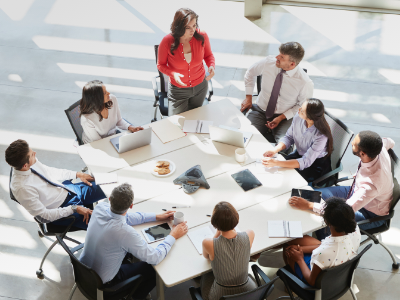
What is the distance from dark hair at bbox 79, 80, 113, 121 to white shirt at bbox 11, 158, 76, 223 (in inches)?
26.6

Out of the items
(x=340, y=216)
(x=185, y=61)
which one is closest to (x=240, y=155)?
(x=340, y=216)

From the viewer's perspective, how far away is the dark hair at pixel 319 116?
3914mm

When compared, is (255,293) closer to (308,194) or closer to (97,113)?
(308,194)

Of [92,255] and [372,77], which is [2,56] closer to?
[92,255]

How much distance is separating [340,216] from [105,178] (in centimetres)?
195

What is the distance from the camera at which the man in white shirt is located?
455cm

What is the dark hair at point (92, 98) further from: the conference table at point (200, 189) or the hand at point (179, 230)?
the hand at point (179, 230)

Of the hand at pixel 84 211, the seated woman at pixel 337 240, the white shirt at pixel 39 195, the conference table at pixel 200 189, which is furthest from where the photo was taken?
the hand at pixel 84 211

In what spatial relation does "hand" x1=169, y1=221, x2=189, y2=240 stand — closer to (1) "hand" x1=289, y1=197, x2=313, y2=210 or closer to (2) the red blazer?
(1) "hand" x1=289, y1=197, x2=313, y2=210

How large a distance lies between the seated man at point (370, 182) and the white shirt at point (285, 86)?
Answer: 3.76ft

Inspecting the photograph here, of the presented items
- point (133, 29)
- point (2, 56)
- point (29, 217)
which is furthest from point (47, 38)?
point (29, 217)

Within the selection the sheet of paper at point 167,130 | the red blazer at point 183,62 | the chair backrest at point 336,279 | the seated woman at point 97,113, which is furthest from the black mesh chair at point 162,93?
the chair backrest at point 336,279

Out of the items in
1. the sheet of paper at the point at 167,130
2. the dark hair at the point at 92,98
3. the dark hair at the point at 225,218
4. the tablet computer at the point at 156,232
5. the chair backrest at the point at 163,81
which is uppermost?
the dark hair at the point at 92,98

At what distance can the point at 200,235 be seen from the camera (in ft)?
11.0
